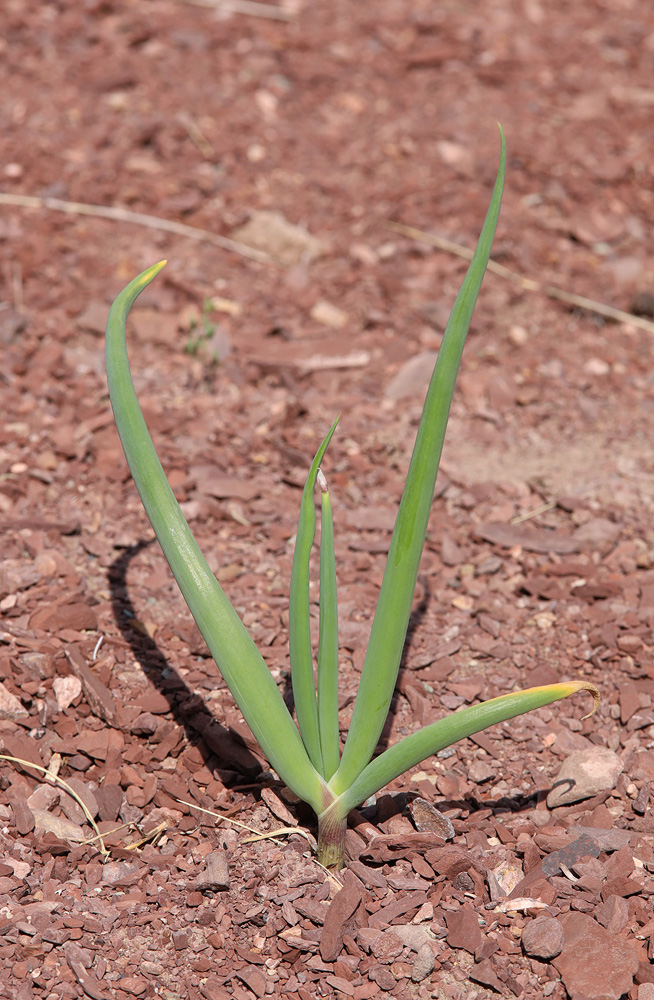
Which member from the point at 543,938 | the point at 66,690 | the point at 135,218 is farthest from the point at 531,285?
the point at 543,938

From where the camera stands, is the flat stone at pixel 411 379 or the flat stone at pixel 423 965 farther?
the flat stone at pixel 411 379

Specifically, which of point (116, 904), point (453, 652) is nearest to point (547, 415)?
point (453, 652)

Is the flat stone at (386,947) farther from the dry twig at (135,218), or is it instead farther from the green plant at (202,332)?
the dry twig at (135,218)

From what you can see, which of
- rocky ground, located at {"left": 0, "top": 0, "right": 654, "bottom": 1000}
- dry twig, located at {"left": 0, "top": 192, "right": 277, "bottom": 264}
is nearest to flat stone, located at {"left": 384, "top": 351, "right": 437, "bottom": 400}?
rocky ground, located at {"left": 0, "top": 0, "right": 654, "bottom": 1000}

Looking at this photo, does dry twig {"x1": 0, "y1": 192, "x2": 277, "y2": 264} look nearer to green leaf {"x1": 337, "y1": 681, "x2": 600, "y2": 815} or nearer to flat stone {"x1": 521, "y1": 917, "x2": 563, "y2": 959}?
green leaf {"x1": 337, "y1": 681, "x2": 600, "y2": 815}

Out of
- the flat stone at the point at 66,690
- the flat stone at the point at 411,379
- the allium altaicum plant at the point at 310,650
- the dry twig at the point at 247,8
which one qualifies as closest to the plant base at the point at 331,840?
the allium altaicum plant at the point at 310,650

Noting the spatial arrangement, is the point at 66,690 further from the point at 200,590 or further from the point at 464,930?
the point at 464,930
